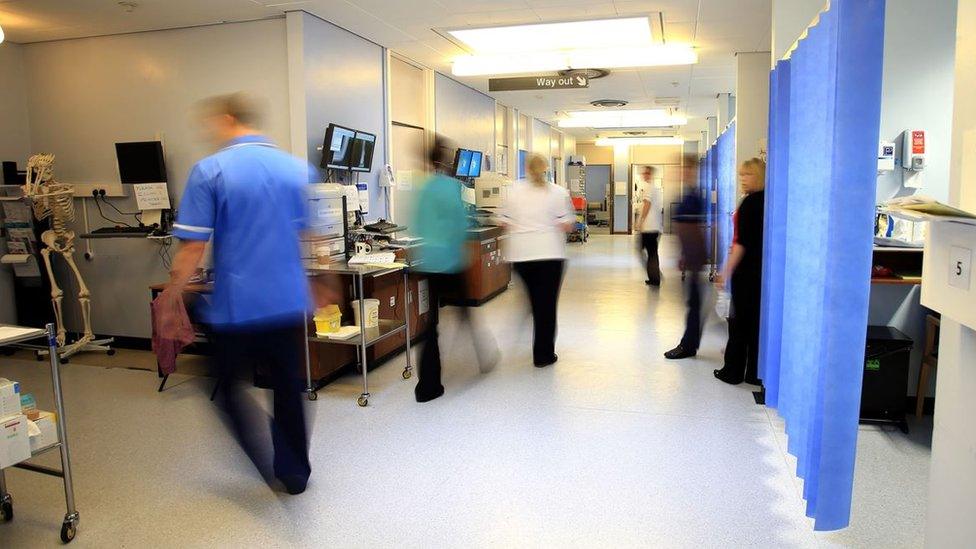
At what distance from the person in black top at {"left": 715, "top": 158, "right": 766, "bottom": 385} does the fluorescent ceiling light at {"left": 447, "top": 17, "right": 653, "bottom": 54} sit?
2.52 meters

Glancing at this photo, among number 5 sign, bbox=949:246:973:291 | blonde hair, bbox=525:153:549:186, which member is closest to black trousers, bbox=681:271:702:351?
blonde hair, bbox=525:153:549:186

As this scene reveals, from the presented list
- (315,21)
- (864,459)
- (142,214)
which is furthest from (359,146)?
(864,459)

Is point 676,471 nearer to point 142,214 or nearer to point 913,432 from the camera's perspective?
point 913,432

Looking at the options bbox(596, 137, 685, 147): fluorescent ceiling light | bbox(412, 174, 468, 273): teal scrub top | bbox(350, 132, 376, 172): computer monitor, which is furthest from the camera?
bbox(596, 137, 685, 147): fluorescent ceiling light

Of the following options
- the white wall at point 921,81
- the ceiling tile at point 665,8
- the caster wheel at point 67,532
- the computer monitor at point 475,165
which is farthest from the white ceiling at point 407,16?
the caster wheel at point 67,532

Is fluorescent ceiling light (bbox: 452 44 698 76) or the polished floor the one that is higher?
fluorescent ceiling light (bbox: 452 44 698 76)

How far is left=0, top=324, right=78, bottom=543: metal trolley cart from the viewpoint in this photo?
2.59m

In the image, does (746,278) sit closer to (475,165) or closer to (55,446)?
(55,446)

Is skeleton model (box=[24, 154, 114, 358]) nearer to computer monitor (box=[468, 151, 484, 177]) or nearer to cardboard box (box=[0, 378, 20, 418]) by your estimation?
cardboard box (box=[0, 378, 20, 418])

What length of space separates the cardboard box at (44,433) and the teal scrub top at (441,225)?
6.85ft

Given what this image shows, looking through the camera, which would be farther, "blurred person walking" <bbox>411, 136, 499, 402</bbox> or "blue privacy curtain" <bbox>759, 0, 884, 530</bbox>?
"blurred person walking" <bbox>411, 136, 499, 402</bbox>

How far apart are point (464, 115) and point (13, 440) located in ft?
25.8

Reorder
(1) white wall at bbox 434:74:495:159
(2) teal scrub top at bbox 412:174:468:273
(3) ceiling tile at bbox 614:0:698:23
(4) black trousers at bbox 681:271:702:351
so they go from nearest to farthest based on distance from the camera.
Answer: (2) teal scrub top at bbox 412:174:468:273 → (4) black trousers at bbox 681:271:702:351 → (3) ceiling tile at bbox 614:0:698:23 → (1) white wall at bbox 434:74:495:159

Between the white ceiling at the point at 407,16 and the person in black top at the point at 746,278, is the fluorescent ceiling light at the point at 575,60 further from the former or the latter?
the person in black top at the point at 746,278
